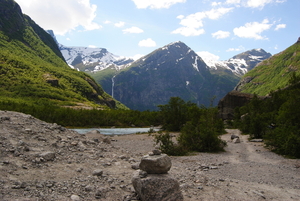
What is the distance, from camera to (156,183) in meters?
9.52

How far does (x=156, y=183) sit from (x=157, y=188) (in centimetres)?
20

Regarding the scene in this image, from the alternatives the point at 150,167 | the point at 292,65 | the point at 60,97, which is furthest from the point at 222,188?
the point at 292,65

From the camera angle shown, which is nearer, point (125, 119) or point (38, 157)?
point (38, 157)

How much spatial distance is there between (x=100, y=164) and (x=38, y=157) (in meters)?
3.93

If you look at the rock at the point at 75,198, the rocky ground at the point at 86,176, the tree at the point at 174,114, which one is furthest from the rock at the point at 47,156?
the tree at the point at 174,114

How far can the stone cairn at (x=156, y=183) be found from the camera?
9.32m

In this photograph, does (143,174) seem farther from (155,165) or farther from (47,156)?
(47,156)

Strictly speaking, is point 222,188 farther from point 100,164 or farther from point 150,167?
point 100,164

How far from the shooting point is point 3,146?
13242 millimetres

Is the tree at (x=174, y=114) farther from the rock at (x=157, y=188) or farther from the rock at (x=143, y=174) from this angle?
the rock at (x=157, y=188)

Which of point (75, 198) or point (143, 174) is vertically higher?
point (143, 174)

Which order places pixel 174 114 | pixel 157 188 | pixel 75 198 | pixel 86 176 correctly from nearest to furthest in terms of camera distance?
1. pixel 75 198
2. pixel 157 188
3. pixel 86 176
4. pixel 174 114

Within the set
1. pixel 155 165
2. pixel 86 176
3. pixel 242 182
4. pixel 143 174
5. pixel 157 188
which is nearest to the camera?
pixel 157 188

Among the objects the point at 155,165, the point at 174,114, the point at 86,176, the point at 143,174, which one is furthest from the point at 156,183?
the point at 174,114
